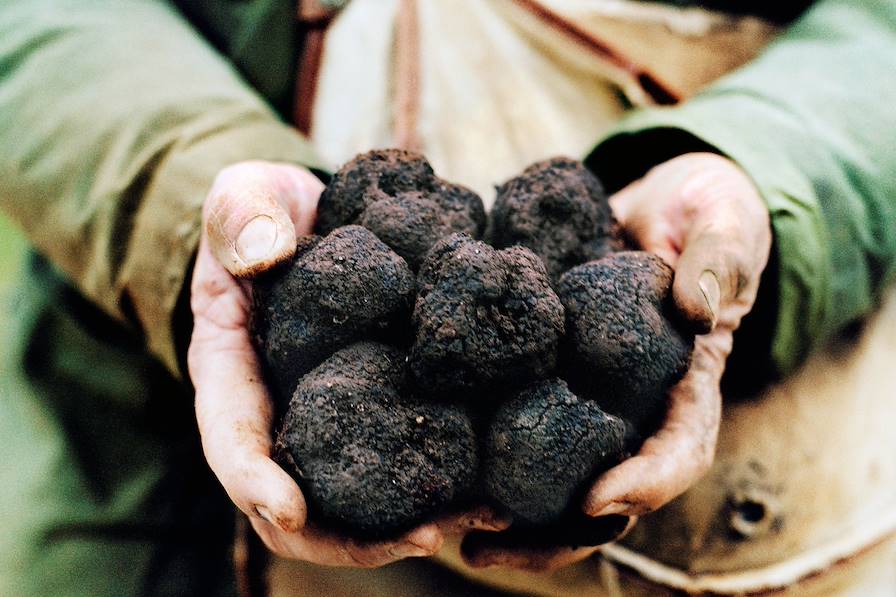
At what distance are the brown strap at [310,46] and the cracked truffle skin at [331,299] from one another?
2.28 ft

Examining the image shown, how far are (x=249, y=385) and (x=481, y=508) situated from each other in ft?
0.99

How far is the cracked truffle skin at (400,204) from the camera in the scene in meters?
0.92

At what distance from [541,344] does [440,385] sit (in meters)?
0.12

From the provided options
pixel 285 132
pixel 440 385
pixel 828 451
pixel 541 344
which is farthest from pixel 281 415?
pixel 828 451

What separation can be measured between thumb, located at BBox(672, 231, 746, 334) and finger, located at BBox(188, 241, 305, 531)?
482 mm

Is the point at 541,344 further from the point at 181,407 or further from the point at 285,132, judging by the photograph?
the point at 181,407

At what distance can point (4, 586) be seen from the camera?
3.90ft

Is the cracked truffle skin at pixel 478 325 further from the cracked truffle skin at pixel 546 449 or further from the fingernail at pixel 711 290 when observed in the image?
the fingernail at pixel 711 290

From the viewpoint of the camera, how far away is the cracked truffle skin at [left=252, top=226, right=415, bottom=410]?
835mm

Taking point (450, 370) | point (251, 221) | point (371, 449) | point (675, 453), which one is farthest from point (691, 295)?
point (251, 221)

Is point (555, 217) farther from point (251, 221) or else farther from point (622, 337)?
point (251, 221)

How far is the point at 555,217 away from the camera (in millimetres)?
1014

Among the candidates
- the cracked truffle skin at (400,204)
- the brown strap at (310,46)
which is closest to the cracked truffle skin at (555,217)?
the cracked truffle skin at (400,204)

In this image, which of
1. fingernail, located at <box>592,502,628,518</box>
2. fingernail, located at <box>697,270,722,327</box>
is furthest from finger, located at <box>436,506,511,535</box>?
fingernail, located at <box>697,270,722,327</box>
